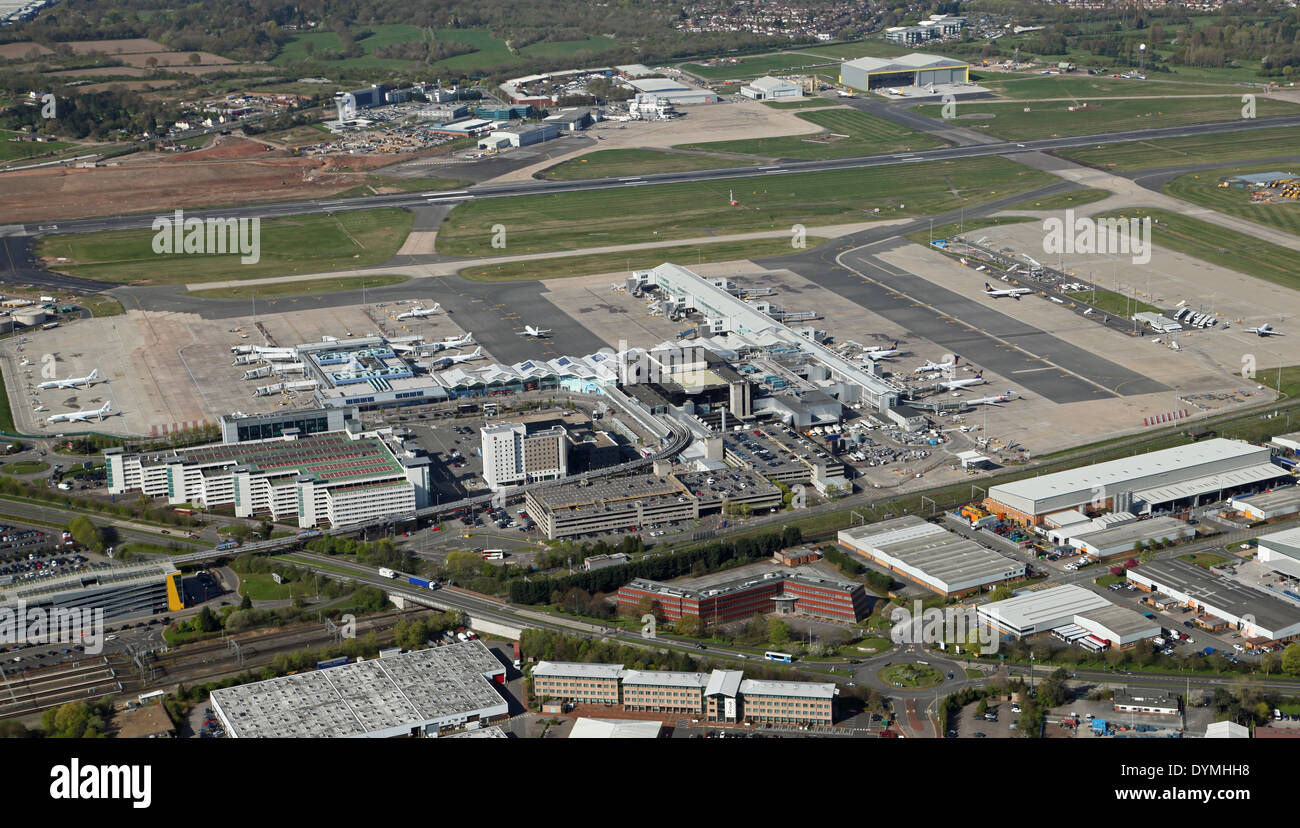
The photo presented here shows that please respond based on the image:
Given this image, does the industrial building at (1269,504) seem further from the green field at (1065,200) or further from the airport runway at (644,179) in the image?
the airport runway at (644,179)

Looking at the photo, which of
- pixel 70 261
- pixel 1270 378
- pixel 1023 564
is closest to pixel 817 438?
pixel 1023 564

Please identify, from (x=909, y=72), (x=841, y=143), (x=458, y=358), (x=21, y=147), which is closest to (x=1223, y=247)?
(x=841, y=143)

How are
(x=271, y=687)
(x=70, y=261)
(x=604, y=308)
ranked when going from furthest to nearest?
(x=70, y=261), (x=604, y=308), (x=271, y=687)

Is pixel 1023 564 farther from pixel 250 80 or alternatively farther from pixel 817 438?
pixel 250 80

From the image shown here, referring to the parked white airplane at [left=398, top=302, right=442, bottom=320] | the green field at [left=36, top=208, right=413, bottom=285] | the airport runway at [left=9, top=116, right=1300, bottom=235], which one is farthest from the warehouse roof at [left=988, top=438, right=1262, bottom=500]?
the airport runway at [left=9, top=116, right=1300, bottom=235]

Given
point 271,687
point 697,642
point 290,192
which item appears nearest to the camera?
point 271,687

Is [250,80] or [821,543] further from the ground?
[250,80]

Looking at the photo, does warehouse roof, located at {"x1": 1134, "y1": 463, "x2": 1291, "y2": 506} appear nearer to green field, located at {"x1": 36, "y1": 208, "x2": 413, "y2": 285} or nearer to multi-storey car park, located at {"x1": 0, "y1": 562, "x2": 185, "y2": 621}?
multi-storey car park, located at {"x1": 0, "y1": 562, "x2": 185, "y2": 621}
